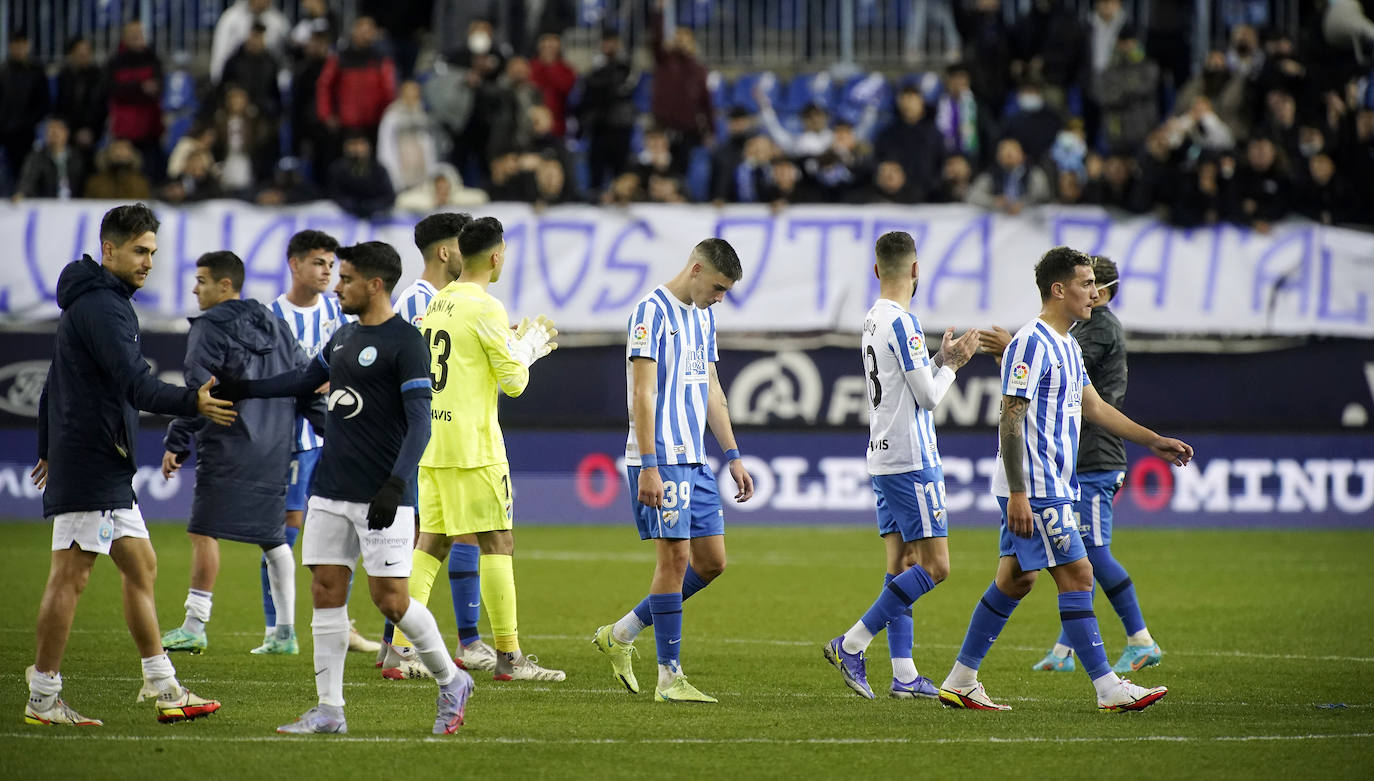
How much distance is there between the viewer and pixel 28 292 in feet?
62.7

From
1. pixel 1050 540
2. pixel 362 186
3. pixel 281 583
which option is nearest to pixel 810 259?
pixel 362 186

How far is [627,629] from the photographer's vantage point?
8.58 meters

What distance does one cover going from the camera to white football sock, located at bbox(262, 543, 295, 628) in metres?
9.92

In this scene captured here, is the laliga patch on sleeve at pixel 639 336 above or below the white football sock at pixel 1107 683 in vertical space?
above

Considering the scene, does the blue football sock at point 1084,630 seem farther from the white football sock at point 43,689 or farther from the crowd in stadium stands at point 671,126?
the crowd in stadium stands at point 671,126

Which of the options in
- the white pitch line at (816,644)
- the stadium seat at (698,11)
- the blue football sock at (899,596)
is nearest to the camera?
the blue football sock at (899,596)

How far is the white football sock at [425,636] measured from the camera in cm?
693

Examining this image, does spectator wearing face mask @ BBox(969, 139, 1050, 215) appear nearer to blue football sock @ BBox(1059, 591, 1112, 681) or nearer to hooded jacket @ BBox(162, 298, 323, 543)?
hooded jacket @ BBox(162, 298, 323, 543)

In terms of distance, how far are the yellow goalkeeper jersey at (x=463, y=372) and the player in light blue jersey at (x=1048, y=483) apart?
2.53m

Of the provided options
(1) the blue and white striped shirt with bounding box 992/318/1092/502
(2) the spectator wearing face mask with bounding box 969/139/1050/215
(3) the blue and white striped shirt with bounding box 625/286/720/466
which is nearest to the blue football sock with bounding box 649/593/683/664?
(3) the blue and white striped shirt with bounding box 625/286/720/466

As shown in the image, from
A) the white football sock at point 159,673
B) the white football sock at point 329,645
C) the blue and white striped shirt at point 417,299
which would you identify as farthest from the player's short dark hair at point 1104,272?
the white football sock at point 159,673

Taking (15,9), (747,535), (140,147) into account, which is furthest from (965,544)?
Answer: (15,9)

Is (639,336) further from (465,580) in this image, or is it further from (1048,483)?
(1048,483)

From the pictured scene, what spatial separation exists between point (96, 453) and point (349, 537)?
1.26m
